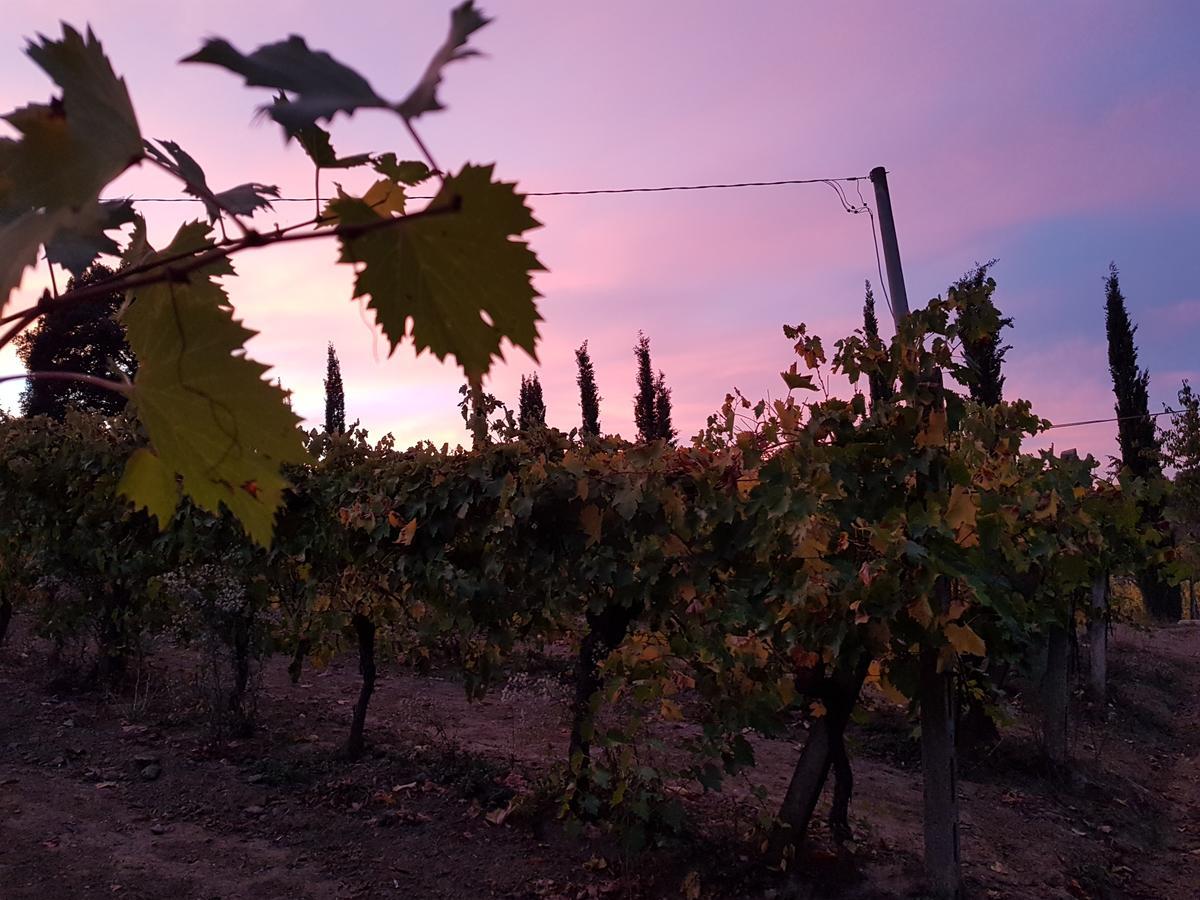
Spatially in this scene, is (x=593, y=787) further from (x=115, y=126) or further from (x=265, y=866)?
(x=115, y=126)

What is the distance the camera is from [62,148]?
0.48m

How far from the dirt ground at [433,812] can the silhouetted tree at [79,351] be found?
7.86 ft

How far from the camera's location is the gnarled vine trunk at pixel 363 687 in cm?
609

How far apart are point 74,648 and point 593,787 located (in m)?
5.43

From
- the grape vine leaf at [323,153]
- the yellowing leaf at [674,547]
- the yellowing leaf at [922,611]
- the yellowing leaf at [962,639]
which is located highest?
the grape vine leaf at [323,153]

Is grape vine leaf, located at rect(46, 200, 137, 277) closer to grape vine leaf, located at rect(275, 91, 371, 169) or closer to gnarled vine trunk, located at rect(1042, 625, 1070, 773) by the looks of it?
grape vine leaf, located at rect(275, 91, 371, 169)

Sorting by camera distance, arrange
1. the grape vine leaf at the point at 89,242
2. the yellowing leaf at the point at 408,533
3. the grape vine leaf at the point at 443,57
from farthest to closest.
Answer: the yellowing leaf at the point at 408,533, the grape vine leaf at the point at 89,242, the grape vine leaf at the point at 443,57

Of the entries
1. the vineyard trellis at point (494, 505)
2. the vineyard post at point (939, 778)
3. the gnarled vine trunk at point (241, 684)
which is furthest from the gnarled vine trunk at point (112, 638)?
the vineyard post at point (939, 778)

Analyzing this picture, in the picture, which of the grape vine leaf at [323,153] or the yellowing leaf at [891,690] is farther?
the yellowing leaf at [891,690]

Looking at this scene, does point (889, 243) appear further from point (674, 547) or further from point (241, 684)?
point (241, 684)

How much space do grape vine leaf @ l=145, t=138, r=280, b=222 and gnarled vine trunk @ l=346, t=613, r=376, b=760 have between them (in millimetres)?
5839

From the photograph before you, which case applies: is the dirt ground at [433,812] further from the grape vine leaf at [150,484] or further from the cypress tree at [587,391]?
the cypress tree at [587,391]

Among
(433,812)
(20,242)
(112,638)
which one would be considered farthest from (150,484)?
(112,638)

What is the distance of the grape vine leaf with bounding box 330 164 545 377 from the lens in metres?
0.45
